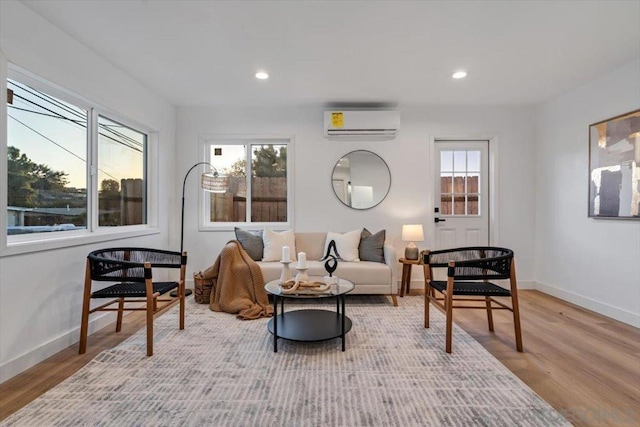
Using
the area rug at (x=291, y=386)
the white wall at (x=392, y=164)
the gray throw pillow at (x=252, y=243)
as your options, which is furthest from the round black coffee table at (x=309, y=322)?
the white wall at (x=392, y=164)

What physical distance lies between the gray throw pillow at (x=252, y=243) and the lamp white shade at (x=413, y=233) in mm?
1787

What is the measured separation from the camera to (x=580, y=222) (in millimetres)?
3404

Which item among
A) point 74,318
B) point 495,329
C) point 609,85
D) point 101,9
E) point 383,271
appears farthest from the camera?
point 383,271

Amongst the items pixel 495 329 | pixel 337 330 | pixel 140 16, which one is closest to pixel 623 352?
pixel 495 329

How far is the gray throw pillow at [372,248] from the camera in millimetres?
3582

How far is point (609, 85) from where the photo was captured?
10.0ft

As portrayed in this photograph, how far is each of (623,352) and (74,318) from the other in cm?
422

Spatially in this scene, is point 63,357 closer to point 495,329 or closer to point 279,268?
point 279,268

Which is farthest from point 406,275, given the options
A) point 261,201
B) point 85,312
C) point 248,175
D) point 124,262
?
point 85,312

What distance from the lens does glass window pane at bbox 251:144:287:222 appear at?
421 cm

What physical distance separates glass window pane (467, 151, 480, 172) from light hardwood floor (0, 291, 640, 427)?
6.48 ft

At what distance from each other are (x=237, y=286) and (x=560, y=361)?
276 cm

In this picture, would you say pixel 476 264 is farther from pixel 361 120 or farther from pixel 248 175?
pixel 248 175

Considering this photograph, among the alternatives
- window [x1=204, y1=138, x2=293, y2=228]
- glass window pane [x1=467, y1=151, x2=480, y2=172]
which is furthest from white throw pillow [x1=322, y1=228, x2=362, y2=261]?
glass window pane [x1=467, y1=151, x2=480, y2=172]
